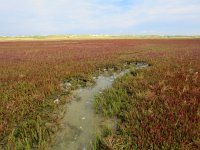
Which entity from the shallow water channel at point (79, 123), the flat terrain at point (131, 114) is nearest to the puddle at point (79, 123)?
the shallow water channel at point (79, 123)

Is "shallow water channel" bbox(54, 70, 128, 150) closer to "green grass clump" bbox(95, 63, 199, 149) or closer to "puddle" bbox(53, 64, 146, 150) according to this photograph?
"puddle" bbox(53, 64, 146, 150)

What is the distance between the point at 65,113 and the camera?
7.73 m

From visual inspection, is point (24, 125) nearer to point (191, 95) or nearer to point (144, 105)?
point (144, 105)

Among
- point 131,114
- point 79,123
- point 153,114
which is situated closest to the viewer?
point 153,114

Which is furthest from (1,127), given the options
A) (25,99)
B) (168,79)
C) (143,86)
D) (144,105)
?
(168,79)

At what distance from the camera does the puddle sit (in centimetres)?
577

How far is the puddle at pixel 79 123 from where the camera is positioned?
577 centimetres

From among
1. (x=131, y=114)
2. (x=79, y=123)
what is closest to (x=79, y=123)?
(x=79, y=123)

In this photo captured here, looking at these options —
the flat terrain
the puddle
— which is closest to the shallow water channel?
the puddle

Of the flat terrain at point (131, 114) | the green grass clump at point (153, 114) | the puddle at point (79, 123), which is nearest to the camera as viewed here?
the green grass clump at point (153, 114)

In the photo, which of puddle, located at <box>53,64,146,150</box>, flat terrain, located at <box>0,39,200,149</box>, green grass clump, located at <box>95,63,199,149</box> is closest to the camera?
green grass clump, located at <box>95,63,199,149</box>

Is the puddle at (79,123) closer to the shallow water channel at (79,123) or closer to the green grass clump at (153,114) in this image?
the shallow water channel at (79,123)

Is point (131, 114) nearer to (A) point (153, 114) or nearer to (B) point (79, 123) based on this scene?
(A) point (153, 114)

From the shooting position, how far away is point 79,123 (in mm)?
6992
